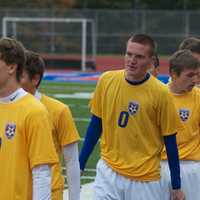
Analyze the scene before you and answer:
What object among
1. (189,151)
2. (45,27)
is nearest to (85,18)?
(45,27)

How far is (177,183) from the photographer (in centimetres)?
686

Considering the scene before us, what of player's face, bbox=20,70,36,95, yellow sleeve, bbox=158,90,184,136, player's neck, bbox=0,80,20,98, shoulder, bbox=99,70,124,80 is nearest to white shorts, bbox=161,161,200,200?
yellow sleeve, bbox=158,90,184,136

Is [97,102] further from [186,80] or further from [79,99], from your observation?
[79,99]

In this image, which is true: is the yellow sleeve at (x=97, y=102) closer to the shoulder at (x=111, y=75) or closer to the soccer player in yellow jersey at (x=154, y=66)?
the shoulder at (x=111, y=75)

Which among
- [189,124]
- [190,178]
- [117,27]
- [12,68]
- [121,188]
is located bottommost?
[117,27]

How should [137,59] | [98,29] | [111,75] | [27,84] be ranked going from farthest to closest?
[98,29] < [111,75] < [137,59] < [27,84]

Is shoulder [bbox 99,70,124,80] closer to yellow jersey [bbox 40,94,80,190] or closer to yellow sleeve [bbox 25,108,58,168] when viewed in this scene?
yellow jersey [bbox 40,94,80,190]

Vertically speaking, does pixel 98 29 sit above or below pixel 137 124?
below

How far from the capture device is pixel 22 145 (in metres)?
4.98

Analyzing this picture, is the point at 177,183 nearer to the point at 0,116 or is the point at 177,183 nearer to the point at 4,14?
the point at 0,116

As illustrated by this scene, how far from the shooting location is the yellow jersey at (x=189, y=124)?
736 centimetres

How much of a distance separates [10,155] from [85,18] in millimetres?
37742

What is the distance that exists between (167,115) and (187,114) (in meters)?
0.69

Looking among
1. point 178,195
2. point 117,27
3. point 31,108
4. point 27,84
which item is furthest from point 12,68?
point 117,27
